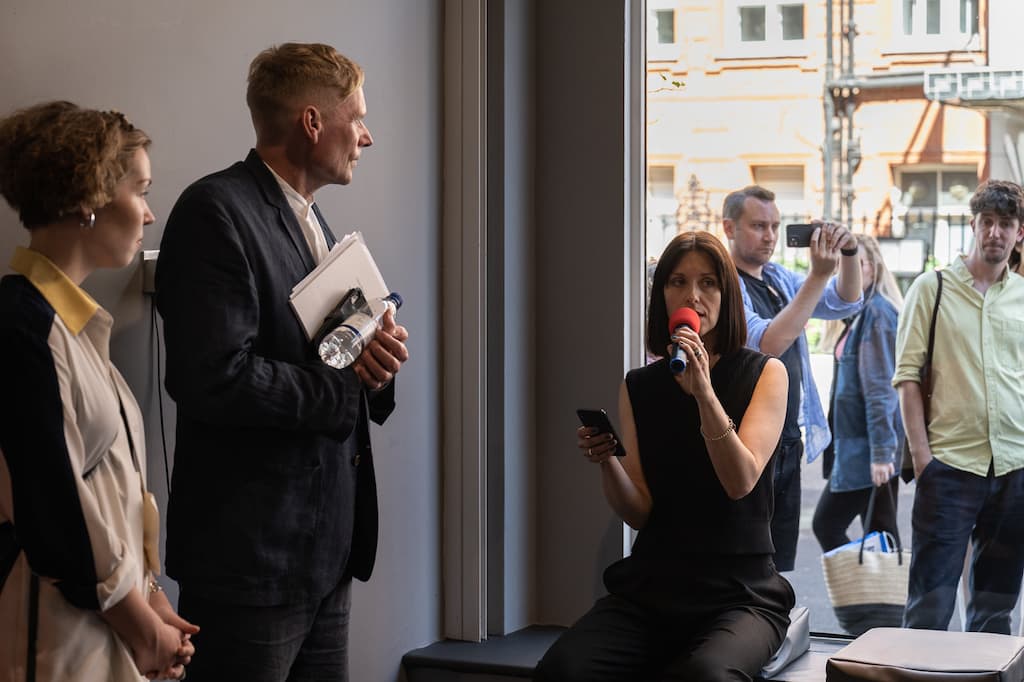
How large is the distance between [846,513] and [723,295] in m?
0.97

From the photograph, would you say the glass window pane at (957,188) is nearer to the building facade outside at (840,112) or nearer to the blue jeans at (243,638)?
the building facade outside at (840,112)

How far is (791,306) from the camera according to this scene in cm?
347

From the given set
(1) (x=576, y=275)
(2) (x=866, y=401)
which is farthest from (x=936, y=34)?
(1) (x=576, y=275)

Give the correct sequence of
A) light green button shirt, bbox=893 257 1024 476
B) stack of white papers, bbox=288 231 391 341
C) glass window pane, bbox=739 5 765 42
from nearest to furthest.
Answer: stack of white papers, bbox=288 231 391 341 < light green button shirt, bbox=893 257 1024 476 < glass window pane, bbox=739 5 765 42

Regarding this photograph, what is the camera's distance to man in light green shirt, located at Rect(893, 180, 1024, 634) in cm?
327

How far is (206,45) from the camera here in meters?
2.59

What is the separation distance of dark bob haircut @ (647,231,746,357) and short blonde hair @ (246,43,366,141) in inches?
38.2

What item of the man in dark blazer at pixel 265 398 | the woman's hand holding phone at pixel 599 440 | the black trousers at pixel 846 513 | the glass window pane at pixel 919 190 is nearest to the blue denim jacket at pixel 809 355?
the black trousers at pixel 846 513

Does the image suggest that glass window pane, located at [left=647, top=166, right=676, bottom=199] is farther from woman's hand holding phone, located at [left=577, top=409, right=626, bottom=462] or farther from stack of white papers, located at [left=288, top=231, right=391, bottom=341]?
stack of white papers, located at [left=288, top=231, right=391, bottom=341]

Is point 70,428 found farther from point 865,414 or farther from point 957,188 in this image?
point 957,188

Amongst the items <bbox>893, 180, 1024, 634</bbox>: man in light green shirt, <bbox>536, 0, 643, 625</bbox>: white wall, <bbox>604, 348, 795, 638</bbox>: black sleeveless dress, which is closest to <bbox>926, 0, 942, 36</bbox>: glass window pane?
<bbox>893, 180, 1024, 634</bbox>: man in light green shirt

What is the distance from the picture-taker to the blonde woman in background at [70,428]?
1.58 m

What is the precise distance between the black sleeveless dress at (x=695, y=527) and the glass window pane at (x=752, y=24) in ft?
3.74

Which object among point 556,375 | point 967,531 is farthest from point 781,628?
point 556,375
